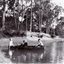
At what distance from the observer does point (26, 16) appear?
67.1 meters

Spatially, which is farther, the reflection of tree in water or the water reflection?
the reflection of tree in water

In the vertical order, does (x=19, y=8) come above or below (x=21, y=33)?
above

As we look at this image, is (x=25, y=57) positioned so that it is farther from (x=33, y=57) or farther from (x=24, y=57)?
(x=33, y=57)

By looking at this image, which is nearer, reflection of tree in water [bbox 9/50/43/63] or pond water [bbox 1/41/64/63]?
pond water [bbox 1/41/64/63]

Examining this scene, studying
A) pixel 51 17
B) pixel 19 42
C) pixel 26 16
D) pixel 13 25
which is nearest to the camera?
pixel 19 42

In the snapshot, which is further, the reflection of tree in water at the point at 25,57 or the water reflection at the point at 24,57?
the reflection of tree in water at the point at 25,57

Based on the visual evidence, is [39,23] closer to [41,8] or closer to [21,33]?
[41,8]

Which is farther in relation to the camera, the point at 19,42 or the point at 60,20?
the point at 60,20

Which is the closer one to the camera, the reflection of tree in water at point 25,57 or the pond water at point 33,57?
the pond water at point 33,57

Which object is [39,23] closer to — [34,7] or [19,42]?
[34,7]

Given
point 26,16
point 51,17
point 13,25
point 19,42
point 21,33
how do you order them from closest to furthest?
point 19,42 < point 21,33 < point 13,25 < point 26,16 < point 51,17

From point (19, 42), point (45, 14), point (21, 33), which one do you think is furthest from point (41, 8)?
point (19, 42)

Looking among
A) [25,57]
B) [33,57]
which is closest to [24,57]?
[25,57]

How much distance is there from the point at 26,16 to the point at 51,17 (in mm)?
10092
